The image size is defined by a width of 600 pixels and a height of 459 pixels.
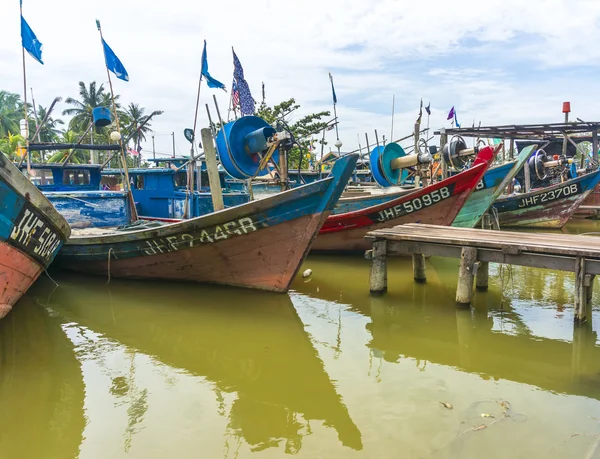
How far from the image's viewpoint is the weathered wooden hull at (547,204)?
1452cm

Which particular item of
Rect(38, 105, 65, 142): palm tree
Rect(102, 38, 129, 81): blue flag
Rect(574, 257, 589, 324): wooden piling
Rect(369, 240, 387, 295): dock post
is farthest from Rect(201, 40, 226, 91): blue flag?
Rect(38, 105, 65, 142): palm tree

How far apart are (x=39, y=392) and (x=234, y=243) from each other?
9.99 ft

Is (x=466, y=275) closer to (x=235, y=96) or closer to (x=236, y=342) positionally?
(x=236, y=342)

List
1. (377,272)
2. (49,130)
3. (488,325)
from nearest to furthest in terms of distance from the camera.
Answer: (488,325) < (377,272) < (49,130)

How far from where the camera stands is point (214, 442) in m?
3.42

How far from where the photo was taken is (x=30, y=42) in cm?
828

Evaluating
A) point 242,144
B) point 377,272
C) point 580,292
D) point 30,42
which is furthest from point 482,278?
point 30,42

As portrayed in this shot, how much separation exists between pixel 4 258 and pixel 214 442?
120 inches

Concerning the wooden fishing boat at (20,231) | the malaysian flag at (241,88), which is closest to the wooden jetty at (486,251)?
the wooden fishing boat at (20,231)

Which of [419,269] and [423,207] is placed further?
[423,207]

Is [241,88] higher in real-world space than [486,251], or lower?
higher

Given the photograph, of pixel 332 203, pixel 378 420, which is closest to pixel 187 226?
pixel 332 203

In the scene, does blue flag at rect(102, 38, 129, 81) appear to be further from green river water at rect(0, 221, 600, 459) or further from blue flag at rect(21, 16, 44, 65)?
green river water at rect(0, 221, 600, 459)

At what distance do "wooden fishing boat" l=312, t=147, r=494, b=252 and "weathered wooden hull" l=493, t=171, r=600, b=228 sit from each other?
262 inches
